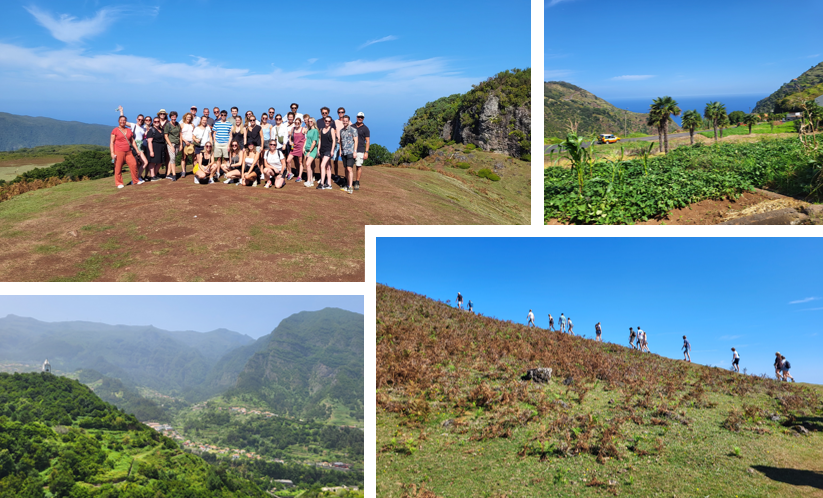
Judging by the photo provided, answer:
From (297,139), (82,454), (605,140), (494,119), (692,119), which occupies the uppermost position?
(494,119)

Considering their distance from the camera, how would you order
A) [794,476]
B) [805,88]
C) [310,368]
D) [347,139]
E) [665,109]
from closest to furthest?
[794,476], [347,139], [805,88], [665,109], [310,368]

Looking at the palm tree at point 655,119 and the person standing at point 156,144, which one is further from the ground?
the palm tree at point 655,119

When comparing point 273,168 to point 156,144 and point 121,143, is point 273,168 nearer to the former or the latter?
point 156,144

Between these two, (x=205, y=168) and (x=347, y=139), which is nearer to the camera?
(x=347, y=139)

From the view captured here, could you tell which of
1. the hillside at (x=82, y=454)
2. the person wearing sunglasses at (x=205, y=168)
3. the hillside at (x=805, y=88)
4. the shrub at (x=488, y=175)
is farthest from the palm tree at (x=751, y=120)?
the hillside at (x=82, y=454)

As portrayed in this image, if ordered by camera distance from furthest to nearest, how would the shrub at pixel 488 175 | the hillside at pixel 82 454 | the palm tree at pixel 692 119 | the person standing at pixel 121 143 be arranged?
the shrub at pixel 488 175
the hillside at pixel 82 454
the palm tree at pixel 692 119
the person standing at pixel 121 143

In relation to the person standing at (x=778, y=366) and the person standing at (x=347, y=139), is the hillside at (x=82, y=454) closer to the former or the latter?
the person standing at (x=347, y=139)

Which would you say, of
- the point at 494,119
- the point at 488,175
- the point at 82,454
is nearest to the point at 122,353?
the point at 82,454

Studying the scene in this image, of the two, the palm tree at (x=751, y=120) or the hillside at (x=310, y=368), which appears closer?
the palm tree at (x=751, y=120)
